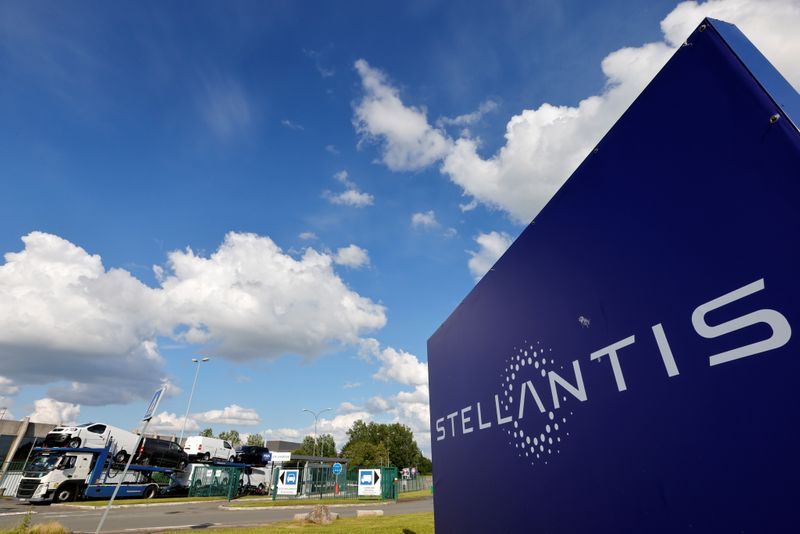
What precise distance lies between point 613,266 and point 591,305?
0.88ft

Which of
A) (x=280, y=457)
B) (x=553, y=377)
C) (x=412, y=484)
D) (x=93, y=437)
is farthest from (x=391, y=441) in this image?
(x=553, y=377)

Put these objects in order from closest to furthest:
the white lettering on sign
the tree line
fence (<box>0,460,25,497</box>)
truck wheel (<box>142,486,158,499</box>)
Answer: the white lettering on sign → truck wheel (<box>142,486,158,499</box>) → fence (<box>0,460,25,497</box>) → the tree line

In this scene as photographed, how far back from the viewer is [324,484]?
30.5 metres

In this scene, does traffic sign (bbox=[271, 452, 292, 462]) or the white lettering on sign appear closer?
the white lettering on sign

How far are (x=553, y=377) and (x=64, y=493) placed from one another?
2853 cm

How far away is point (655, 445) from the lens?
5.73ft

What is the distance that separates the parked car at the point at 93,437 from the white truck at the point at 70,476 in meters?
0.46

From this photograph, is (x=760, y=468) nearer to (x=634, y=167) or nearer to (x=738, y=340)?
(x=738, y=340)

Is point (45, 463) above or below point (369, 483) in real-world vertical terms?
above

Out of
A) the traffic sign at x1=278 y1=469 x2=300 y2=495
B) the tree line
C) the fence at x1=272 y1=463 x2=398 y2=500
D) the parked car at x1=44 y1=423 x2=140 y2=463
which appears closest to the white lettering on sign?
the parked car at x1=44 y1=423 x2=140 y2=463

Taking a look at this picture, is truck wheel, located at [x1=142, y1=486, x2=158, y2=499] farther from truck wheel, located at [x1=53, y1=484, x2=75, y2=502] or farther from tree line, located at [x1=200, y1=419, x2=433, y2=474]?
tree line, located at [x1=200, y1=419, x2=433, y2=474]

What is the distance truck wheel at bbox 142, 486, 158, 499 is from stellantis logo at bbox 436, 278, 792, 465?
94.8ft

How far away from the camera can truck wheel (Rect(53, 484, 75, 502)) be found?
2064 centimetres

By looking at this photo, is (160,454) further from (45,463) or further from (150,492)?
(45,463)
